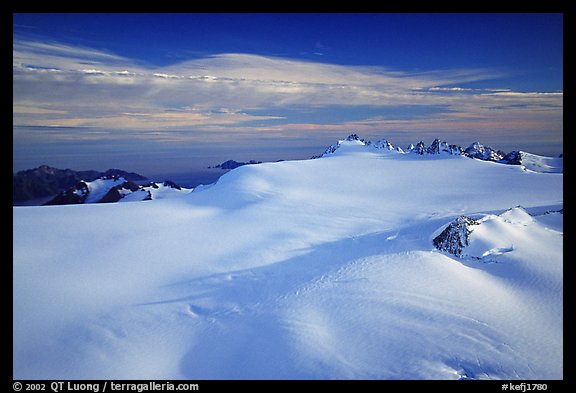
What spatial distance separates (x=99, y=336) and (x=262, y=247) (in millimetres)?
4178

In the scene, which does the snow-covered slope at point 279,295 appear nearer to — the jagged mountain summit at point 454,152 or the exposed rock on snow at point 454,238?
the exposed rock on snow at point 454,238

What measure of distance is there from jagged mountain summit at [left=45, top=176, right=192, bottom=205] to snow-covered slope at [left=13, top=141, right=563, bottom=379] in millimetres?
11202

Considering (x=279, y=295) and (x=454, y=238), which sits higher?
(x=454, y=238)

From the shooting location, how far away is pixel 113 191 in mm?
22734

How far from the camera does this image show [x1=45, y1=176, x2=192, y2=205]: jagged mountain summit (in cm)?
2066

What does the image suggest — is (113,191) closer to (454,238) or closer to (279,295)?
(279,295)

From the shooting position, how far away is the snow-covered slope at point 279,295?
13.4ft

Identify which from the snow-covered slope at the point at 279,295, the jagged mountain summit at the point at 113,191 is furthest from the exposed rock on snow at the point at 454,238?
the jagged mountain summit at the point at 113,191

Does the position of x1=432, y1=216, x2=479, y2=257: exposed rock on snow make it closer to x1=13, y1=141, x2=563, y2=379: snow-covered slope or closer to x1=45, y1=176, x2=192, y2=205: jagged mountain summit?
x1=13, y1=141, x2=563, y2=379: snow-covered slope

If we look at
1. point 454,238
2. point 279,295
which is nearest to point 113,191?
point 279,295

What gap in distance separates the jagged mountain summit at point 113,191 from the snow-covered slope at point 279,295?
36.8 feet

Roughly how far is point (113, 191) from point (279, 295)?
22.3 m

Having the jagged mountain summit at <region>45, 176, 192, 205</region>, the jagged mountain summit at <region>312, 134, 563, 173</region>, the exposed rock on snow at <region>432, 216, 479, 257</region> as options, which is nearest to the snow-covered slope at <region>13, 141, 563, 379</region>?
the exposed rock on snow at <region>432, 216, 479, 257</region>
